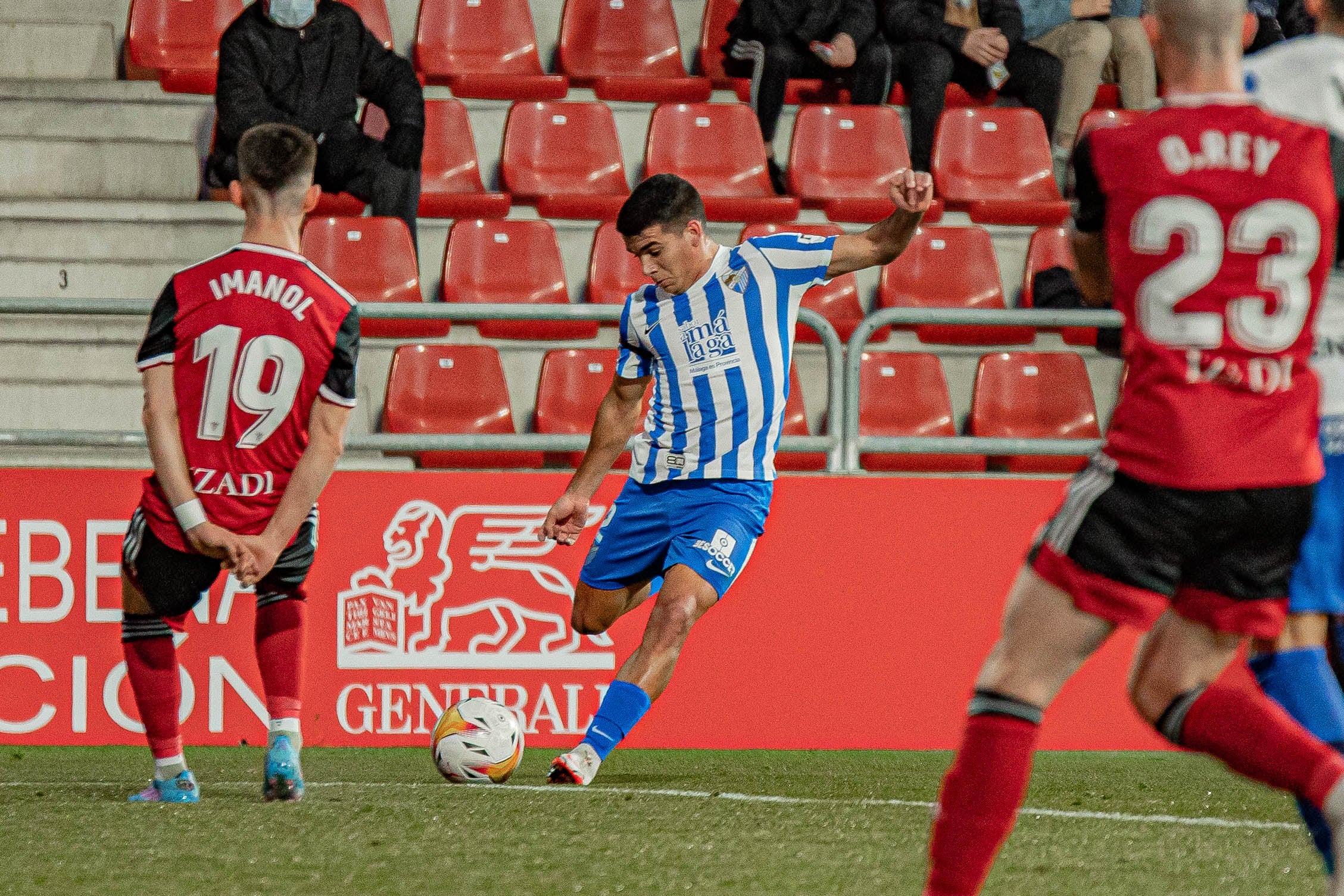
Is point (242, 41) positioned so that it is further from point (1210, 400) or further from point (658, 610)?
point (1210, 400)

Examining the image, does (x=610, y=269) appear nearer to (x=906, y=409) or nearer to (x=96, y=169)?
(x=906, y=409)

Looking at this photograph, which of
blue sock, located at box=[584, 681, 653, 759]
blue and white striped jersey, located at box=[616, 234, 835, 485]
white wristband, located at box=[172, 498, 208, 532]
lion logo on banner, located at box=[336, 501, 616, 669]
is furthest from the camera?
lion logo on banner, located at box=[336, 501, 616, 669]

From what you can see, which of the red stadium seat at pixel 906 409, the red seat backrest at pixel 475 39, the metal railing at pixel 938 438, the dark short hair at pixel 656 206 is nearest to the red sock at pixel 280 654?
the dark short hair at pixel 656 206

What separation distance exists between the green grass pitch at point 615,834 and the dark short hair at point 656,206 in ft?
5.90

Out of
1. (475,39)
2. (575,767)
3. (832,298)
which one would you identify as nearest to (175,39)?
(475,39)

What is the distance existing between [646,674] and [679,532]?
0.51 m

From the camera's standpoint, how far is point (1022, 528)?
22.0 feet

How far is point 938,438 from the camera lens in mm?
6645

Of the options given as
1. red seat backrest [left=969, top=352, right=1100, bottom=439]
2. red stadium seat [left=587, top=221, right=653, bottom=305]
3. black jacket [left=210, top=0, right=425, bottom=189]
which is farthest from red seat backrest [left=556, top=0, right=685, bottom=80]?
red seat backrest [left=969, top=352, right=1100, bottom=439]

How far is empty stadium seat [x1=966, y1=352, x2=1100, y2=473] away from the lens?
8.08m

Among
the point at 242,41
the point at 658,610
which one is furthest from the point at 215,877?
the point at 242,41

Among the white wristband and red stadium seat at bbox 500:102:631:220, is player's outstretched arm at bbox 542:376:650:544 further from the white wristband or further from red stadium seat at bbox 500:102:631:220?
red stadium seat at bbox 500:102:631:220

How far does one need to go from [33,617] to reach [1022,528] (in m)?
3.76

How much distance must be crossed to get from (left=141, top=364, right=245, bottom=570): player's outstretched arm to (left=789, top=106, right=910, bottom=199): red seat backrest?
5.39 metres
